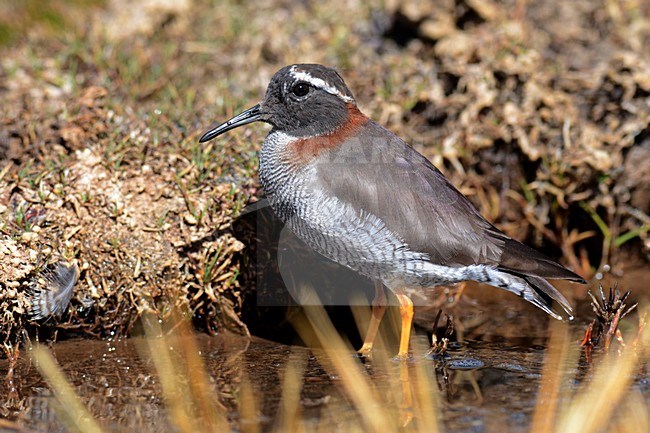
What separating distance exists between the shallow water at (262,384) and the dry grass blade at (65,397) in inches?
1.6

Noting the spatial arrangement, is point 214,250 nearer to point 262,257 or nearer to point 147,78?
point 262,257

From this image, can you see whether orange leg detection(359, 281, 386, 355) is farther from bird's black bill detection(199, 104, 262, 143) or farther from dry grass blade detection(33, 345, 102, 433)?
dry grass blade detection(33, 345, 102, 433)

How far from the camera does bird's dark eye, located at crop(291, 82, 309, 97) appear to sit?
18.2 ft

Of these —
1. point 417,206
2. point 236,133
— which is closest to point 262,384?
point 417,206

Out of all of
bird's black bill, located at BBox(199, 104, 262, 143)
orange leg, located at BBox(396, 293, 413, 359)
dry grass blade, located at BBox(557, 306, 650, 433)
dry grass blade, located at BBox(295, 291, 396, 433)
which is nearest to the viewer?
dry grass blade, located at BBox(557, 306, 650, 433)

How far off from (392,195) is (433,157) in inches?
72.6

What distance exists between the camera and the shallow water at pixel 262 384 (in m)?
4.26

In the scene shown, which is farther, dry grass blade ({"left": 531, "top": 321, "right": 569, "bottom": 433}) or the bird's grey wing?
the bird's grey wing

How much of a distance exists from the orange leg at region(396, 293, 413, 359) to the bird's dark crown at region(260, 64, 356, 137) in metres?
1.24

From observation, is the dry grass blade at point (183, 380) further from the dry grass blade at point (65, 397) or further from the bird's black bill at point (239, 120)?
the bird's black bill at point (239, 120)

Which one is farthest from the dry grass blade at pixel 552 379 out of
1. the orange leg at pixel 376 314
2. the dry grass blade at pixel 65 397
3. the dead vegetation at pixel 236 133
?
the dry grass blade at pixel 65 397

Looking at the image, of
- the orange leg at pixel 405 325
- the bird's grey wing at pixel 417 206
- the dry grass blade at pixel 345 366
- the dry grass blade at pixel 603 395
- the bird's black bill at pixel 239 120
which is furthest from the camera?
the bird's black bill at pixel 239 120

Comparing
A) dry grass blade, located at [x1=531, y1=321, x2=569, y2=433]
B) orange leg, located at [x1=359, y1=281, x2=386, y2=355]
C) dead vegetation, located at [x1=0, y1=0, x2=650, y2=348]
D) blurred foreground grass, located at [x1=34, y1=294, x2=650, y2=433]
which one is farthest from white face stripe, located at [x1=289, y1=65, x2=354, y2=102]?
dry grass blade, located at [x1=531, y1=321, x2=569, y2=433]

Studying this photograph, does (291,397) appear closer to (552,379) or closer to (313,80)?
(552,379)
